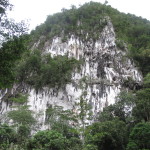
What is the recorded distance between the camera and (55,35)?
3453cm

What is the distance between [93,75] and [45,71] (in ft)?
19.6

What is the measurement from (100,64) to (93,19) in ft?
34.5

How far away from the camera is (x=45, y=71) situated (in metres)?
26.1

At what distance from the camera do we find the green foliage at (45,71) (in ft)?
84.7

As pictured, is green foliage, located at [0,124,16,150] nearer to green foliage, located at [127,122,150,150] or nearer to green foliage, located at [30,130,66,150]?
green foliage, located at [30,130,66,150]

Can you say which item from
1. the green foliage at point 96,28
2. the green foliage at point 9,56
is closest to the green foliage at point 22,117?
the green foliage at point 9,56

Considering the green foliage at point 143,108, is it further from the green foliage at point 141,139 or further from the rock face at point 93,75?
the rock face at point 93,75

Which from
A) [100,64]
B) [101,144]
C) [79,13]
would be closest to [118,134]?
[101,144]

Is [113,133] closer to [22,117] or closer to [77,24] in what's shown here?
[22,117]

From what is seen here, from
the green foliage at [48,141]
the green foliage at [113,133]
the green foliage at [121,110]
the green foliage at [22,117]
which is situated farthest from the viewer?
the green foliage at [22,117]

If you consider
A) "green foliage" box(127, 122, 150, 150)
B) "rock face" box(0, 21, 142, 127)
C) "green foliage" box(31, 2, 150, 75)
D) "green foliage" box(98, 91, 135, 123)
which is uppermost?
"green foliage" box(31, 2, 150, 75)

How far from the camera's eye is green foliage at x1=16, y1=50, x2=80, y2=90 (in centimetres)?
2583

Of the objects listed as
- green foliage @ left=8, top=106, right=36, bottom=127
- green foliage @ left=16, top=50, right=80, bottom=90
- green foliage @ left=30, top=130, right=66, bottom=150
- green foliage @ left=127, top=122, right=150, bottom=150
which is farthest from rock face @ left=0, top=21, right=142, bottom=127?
green foliage @ left=127, top=122, right=150, bottom=150

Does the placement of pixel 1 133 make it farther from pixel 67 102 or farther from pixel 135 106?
pixel 135 106
